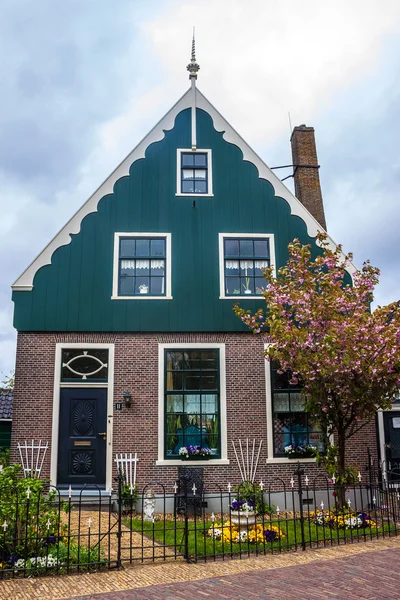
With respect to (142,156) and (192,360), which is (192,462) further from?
(142,156)

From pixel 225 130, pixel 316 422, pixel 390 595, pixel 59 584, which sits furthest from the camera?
pixel 225 130

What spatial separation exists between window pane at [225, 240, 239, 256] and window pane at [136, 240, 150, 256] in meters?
2.05

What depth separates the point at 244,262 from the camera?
14.4 metres

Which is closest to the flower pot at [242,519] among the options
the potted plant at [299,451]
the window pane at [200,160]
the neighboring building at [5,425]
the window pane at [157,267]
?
the potted plant at [299,451]

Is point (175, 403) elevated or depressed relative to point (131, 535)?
elevated

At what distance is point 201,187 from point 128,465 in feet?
24.2

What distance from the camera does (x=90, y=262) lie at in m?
13.9

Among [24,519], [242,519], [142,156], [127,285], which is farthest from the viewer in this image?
[142,156]

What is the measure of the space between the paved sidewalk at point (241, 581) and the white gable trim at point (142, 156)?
820 centimetres

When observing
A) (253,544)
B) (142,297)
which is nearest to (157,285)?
(142,297)

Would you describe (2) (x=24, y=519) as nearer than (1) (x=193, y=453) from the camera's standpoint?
Yes

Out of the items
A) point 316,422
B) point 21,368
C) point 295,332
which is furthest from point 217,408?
point 21,368

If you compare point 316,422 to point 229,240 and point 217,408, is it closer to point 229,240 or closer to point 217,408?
point 217,408

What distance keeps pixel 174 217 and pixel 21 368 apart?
17.7 feet
